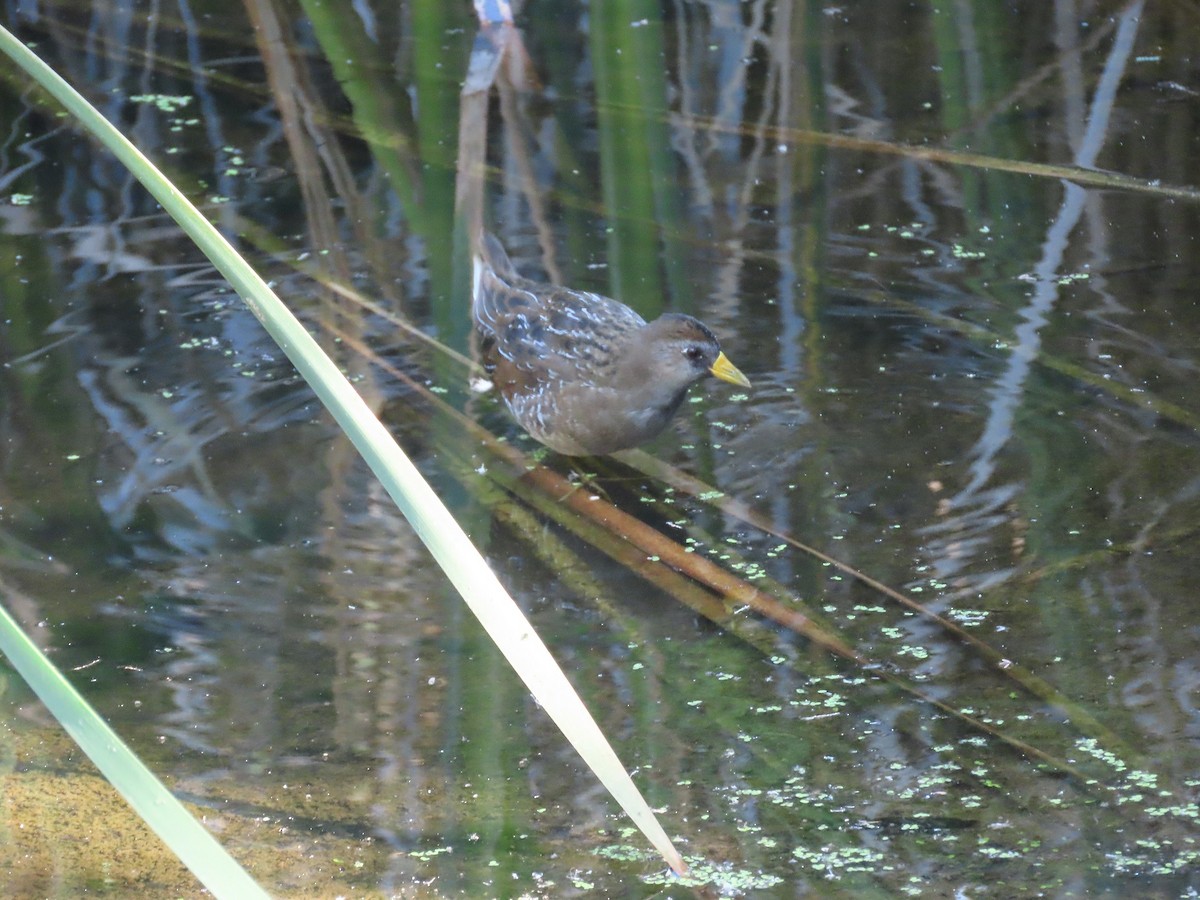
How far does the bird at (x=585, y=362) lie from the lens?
370 cm

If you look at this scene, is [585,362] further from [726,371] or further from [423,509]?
[423,509]

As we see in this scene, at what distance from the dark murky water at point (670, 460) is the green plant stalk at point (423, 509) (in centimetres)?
102

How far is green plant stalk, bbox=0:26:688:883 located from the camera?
1382 mm

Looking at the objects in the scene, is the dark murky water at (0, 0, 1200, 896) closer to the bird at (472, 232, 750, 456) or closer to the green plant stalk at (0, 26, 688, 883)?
the bird at (472, 232, 750, 456)

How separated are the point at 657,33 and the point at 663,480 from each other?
1.61 metres

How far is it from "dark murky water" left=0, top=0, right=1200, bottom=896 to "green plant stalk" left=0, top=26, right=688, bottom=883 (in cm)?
102

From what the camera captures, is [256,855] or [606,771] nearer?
[606,771]

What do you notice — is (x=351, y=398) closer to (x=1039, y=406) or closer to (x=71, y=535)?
(x=71, y=535)

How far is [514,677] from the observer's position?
2.98 metres

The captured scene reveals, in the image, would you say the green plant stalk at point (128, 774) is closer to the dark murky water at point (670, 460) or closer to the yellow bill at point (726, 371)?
the dark murky water at point (670, 460)

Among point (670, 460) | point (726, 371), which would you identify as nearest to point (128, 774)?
point (726, 371)

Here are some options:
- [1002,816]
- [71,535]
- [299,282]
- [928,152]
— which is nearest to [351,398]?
[1002,816]

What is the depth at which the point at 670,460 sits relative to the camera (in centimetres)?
387

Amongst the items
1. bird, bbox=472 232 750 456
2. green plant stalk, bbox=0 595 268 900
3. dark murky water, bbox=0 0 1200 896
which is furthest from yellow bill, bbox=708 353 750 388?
green plant stalk, bbox=0 595 268 900
